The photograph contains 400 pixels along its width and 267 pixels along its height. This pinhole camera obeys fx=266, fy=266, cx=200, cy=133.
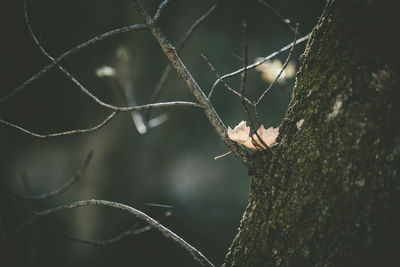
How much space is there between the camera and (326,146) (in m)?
0.74

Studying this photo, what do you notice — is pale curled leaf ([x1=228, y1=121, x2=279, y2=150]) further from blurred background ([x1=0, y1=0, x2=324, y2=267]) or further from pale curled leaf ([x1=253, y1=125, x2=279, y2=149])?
blurred background ([x1=0, y1=0, x2=324, y2=267])

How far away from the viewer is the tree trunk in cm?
67

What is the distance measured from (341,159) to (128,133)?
3434 millimetres

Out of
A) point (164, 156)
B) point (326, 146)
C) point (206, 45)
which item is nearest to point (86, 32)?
point (206, 45)

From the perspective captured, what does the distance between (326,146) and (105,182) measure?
3436mm

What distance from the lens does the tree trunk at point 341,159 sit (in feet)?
2.18

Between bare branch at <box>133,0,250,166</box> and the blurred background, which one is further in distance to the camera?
the blurred background

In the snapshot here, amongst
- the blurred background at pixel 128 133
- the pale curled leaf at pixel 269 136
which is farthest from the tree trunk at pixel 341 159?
the blurred background at pixel 128 133

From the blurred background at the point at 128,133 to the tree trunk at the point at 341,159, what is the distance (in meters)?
2.27

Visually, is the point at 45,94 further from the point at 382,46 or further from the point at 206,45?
the point at 382,46

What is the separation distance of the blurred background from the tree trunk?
7.44 ft

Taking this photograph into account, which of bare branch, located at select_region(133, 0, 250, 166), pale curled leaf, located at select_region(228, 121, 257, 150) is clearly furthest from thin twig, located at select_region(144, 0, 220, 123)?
pale curled leaf, located at select_region(228, 121, 257, 150)

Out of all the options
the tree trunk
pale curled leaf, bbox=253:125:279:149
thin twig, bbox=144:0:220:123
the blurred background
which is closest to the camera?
the tree trunk

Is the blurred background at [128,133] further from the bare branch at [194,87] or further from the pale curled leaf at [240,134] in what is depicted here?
the pale curled leaf at [240,134]
